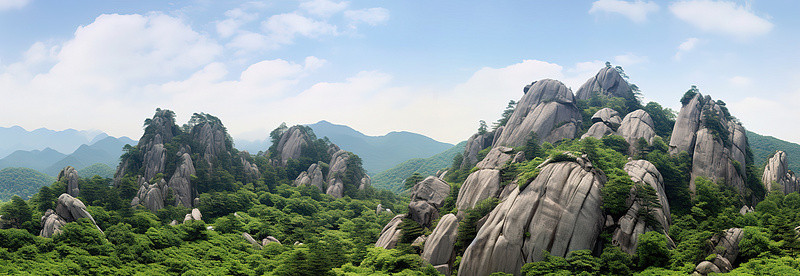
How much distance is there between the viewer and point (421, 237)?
39.8 metres

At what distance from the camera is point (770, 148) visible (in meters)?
94.2

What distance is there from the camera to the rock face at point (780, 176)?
4903 centimetres

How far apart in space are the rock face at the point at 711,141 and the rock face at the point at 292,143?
70.7 meters

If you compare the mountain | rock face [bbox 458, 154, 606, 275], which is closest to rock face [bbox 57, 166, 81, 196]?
rock face [bbox 458, 154, 606, 275]

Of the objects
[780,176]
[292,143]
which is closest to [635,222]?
[780,176]

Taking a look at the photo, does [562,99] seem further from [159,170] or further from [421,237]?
[159,170]

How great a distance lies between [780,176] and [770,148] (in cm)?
6003

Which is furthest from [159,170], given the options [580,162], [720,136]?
[720,136]

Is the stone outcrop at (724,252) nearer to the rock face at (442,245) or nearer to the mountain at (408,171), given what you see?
the rock face at (442,245)

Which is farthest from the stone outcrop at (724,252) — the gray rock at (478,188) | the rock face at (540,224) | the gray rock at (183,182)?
the gray rock at (183,182)

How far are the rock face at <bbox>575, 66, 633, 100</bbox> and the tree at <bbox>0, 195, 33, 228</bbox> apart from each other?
8811 cm

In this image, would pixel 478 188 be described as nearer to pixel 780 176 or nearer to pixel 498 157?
pixel 498 157

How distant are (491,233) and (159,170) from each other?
55.2 meters

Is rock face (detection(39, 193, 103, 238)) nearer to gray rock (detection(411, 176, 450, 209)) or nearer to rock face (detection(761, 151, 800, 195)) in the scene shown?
gray rock (detection(411, 176, 450, 209))
